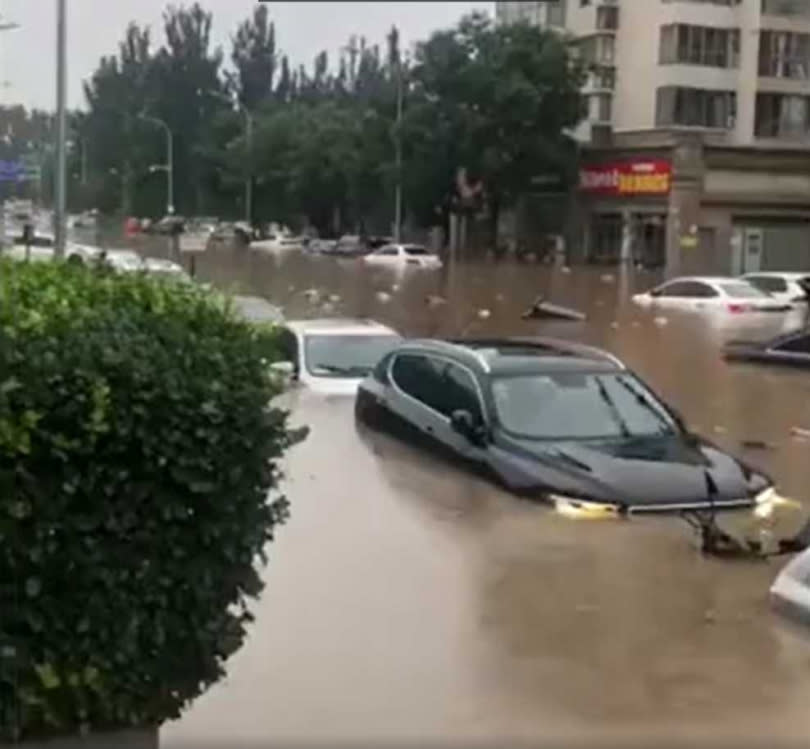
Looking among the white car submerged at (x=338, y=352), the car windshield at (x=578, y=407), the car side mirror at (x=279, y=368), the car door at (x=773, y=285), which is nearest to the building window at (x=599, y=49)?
the car windshield at (x=578, y=407)

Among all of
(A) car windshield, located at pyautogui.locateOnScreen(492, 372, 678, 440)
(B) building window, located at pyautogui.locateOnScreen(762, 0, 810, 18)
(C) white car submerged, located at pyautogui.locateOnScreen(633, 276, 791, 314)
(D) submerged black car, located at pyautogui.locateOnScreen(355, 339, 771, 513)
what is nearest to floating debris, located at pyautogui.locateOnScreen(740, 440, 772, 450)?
(D) submerged black car, located at pyautogui.locateOnScreen(355, 339, 771, 513)

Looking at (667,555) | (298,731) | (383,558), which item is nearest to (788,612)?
(667,555)

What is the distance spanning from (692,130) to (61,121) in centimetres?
693

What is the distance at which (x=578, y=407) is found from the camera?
9789 mm

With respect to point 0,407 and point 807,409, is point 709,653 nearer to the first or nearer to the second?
point 0,407

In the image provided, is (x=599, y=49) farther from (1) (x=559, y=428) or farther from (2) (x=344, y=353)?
(2) (x=344, y=353)

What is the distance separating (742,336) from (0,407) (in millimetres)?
16925

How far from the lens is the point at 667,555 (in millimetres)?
7914

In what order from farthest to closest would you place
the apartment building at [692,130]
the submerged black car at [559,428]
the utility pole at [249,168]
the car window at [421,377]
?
the car window at [421,377]
the utility pole at [249,168]
the apartment building at [692,130]
the submerged black car at [559,428]

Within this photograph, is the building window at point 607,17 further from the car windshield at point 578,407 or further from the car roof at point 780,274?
the car roof at point 780,274

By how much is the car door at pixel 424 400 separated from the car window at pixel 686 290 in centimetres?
656

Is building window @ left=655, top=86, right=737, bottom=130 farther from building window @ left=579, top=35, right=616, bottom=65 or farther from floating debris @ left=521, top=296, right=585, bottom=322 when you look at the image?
floating debris @ left=521, top=296, right=585, bottom=322

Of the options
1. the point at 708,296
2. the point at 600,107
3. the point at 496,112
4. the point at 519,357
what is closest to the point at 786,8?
the point at 519,357

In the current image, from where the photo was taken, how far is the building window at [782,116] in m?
9.71
